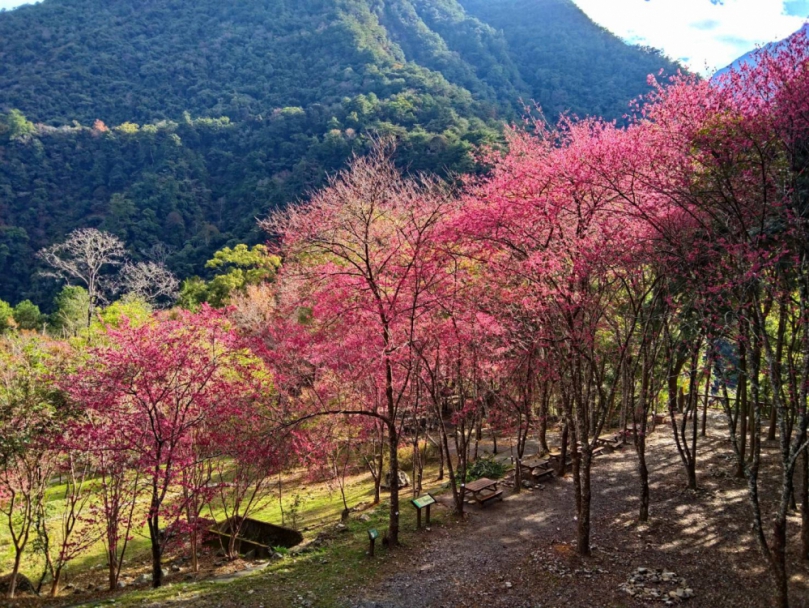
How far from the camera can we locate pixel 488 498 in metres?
10.4

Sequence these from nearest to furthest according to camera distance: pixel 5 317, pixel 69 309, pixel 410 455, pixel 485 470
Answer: pixel 485 470, pixel 410 455, pixel 5 317, pixel 69 309

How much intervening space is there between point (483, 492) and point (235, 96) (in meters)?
66.1

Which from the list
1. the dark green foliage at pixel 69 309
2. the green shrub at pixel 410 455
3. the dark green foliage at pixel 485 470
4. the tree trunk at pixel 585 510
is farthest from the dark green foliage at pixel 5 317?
the tree trunk at pixel 585 510

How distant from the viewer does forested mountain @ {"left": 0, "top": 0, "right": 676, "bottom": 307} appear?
45531 millimetres

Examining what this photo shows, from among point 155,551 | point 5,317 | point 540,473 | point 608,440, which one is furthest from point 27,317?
point 608,440

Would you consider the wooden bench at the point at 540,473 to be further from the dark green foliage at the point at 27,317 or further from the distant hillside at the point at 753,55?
the dark green foliage at the point at 27,317

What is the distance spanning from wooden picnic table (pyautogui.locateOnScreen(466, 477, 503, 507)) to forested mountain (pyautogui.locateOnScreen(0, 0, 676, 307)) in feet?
85.2

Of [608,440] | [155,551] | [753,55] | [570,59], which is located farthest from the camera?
[570,59]

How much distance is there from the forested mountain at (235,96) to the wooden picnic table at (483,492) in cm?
2595

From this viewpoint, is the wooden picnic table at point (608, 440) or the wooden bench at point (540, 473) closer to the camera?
the wooden bench at point (540, 473)

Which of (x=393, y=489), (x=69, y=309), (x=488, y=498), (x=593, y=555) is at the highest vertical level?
(x=69, y=309)

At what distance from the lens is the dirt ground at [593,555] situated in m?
6.42

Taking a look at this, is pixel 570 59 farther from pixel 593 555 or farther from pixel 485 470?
pixel 593 555

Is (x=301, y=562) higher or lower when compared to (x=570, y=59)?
lower
